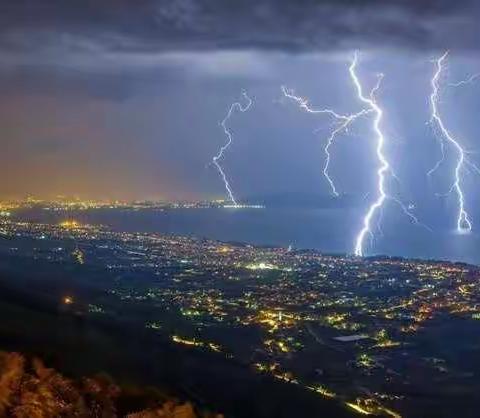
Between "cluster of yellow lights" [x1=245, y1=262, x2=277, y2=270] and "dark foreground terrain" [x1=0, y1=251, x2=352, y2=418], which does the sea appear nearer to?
"cluster of yellow lights" [x1=245, y1=262, x2=277, y2=270]

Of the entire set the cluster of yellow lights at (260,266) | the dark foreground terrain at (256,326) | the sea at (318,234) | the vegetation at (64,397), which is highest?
the sea at (318,234)

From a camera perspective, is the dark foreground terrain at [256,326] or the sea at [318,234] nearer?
the dark foreground terrain at [256,326]

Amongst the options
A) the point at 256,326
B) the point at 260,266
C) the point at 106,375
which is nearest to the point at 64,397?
the point at 106,375

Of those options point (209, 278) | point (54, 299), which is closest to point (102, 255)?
point (209, 278)

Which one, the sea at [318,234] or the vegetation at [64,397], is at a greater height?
the sea at [318,234]

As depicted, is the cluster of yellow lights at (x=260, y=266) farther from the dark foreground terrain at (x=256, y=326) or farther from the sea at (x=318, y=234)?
the sea at (x=318, y=234)

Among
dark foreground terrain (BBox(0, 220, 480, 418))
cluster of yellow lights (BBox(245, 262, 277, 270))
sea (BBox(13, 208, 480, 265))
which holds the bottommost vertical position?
dark foreground terrain (BBox(0, 220, 480, 418))

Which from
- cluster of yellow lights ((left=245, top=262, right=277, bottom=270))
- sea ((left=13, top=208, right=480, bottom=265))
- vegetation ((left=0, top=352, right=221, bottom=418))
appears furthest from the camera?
sea ((left=13, top=208, right=480, bottom=265))

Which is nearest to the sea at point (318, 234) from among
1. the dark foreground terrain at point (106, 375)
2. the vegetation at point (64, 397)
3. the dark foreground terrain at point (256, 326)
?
the dark foreground terrain at point (256, 326)

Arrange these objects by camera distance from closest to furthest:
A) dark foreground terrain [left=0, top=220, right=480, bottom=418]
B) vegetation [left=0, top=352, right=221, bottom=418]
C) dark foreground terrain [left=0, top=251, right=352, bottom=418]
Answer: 1. vegetation [left=0, top=352, right=221, bottom=418]
2. dark foreground terrain [left=0, top=251, right=352, bottom=418]
3. dark foreground terrain [left=0, top=220, right=480, bottom=418]

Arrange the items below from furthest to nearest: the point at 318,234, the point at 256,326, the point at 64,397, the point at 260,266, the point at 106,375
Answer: the point at 318,234 → the point at 260,266 → the point at 256,326 → the point at 106,375 → the point at 64,397

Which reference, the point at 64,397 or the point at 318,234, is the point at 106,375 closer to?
the point at 64,397

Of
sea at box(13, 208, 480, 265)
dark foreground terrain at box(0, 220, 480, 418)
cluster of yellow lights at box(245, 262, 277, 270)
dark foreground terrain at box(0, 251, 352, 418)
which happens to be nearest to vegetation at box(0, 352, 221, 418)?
dark foreground terrain at box(0, 251, 352, 418)
